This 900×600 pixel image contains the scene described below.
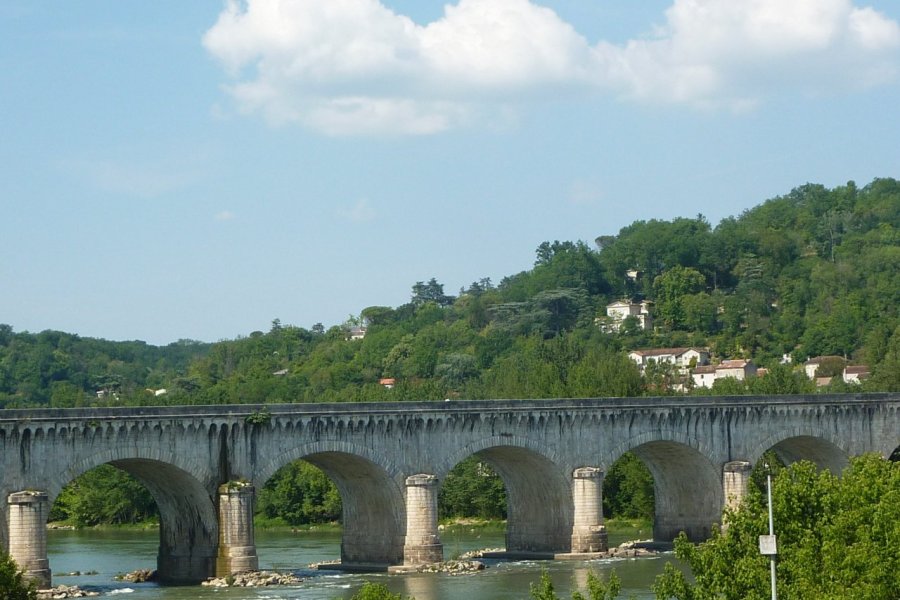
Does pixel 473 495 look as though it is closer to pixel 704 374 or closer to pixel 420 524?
pixel 420 524

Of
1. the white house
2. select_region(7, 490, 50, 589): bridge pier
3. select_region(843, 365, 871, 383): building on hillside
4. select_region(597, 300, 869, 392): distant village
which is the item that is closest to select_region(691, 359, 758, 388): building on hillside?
select_region(597, 300, 869, 392): distant village

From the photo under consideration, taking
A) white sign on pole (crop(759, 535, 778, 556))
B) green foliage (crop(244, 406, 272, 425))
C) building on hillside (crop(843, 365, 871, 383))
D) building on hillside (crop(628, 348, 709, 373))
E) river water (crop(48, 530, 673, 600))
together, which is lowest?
river water (crop(48, 530, 673, 600))

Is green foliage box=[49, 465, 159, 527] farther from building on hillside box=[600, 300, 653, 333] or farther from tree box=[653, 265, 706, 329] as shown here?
tree box=[653, 265, 706, 329]

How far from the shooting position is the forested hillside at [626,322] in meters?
146

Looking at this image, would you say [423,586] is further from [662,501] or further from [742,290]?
[742,290]

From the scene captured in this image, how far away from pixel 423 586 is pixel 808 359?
294 feet

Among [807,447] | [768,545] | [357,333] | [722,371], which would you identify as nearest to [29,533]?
[768,545]

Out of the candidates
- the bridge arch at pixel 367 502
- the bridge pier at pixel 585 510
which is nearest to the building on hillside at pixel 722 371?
the bridge pier at pixel 585 510

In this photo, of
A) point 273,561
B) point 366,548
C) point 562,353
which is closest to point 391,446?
point 366,548

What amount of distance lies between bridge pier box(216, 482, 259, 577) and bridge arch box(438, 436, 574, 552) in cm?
1124

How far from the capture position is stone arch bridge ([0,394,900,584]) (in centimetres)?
5828

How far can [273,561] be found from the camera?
7438 cm

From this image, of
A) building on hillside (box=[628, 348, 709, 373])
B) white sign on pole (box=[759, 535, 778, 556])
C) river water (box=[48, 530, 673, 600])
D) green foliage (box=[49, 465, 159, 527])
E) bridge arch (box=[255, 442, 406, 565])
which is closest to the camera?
white sign on pole (box=[759, 535, 778, 556])

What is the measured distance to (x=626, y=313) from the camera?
166 m
